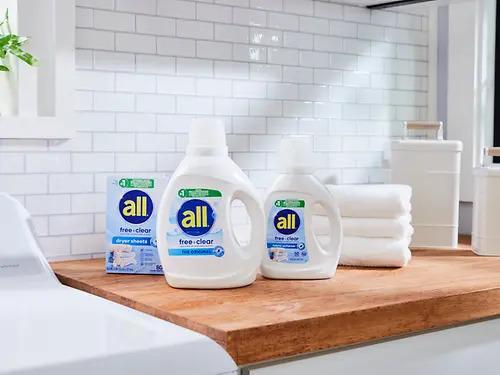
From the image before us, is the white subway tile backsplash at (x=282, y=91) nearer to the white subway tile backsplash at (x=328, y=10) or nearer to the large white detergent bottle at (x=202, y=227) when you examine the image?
the white subway tile backsplash at (x=328, y=10)

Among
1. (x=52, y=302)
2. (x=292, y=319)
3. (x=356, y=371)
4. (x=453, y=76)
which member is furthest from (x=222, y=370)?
(x=453, y=76)

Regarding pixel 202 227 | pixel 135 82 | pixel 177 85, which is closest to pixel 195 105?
pixel 177 85

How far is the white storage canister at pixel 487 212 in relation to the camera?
2.04m

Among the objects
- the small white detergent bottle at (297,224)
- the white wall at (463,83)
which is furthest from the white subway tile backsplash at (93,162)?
the white wall at (463,83)

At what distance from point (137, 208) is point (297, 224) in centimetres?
34

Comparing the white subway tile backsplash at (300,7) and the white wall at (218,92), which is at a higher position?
the white subway tile backsplash at (300,7)

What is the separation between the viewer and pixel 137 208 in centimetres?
170

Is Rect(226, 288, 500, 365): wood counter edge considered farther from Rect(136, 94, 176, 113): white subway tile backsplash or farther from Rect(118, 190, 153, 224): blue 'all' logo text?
Rect(136, 94, 176, 113): white subway tile backsplash

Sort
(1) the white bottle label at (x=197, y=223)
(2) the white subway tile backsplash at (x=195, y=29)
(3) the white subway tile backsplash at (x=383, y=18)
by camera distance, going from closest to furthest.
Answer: (1) the white bottle label at (x=197, y=223) < (2) the white subway tile backsplash at (x=195, y=29) < (3) the white subway tile backsplash at (x=383, y=18)

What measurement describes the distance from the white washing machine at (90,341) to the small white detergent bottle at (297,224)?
0.39 metres

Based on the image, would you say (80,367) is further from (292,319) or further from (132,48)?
(132,48)

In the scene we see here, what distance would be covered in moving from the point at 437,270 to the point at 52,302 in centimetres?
85

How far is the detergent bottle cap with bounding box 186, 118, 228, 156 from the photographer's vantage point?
5.08 ft

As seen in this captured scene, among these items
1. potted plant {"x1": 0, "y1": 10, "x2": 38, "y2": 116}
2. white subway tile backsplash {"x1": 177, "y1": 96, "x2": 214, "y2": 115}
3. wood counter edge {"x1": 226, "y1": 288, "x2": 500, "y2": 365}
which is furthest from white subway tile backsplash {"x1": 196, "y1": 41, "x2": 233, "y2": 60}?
wood counter edge {"x1": 226, "y1": 288, "x2": 500, "y2": 365}
